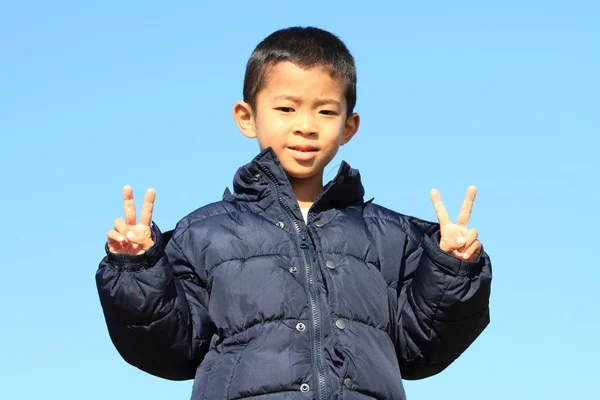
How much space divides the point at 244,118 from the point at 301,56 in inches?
21.2

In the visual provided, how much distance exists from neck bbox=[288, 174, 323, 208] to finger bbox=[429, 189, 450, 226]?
2.29ft

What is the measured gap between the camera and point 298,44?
249 inches

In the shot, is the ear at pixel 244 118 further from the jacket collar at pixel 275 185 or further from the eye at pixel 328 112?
the eye at pixel 328 112

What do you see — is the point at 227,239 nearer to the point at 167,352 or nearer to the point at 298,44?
the point at 167,352

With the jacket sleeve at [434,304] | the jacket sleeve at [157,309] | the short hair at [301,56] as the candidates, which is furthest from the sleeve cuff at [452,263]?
the jacket sleeve at [157,309]

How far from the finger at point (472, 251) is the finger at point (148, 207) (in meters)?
1.72

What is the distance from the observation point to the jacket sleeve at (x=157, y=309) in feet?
18.6

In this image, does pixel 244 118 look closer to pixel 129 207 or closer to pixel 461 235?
pixel 129 207

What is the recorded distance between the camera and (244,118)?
→ 646cm

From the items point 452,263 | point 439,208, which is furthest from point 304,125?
point 452,263

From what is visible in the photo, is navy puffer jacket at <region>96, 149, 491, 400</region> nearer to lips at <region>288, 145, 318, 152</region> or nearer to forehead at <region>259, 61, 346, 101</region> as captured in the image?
lips at <region>288, 145, 318, 152</region>

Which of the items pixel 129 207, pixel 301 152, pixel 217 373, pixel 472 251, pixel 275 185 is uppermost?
→ pixel 301 152

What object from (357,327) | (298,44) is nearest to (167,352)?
(357,327)

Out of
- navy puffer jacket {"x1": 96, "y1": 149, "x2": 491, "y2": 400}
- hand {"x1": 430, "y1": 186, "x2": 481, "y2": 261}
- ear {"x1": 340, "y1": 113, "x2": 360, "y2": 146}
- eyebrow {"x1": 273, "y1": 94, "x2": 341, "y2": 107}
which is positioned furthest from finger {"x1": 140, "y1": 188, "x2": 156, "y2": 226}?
hand {"x1": 430, "y1": 186, "x2": 481, "y2": 261}
